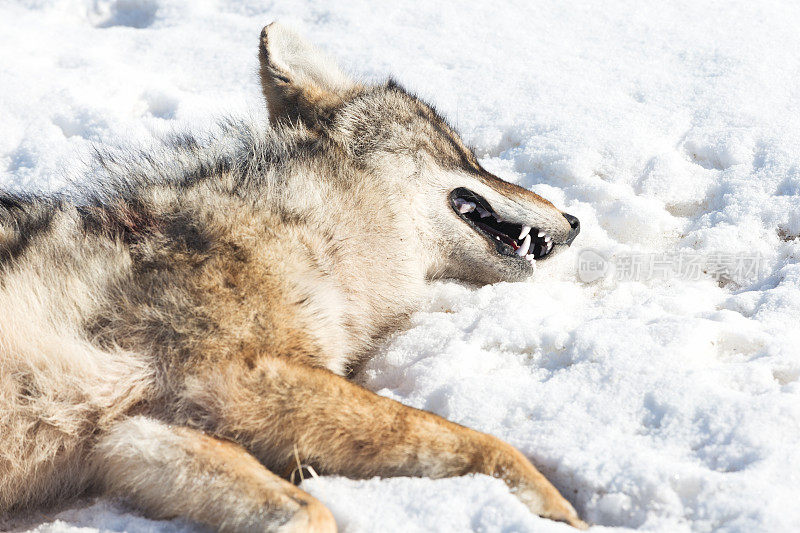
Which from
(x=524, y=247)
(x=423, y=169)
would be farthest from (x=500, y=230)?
(x=423, y=169)

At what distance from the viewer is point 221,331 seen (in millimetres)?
2277

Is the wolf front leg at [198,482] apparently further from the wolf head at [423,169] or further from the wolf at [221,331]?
the wolf head at [423,169]

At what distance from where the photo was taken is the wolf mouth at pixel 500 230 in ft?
11.1

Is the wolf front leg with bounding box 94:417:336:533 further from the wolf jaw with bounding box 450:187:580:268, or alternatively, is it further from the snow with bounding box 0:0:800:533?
the wolf jaw with bounding box 450:187:580:268

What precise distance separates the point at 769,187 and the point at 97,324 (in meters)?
3.41

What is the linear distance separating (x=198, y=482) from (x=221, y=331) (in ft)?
1.55

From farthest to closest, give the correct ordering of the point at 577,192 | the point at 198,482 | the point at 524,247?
the point at 577,192 → the point at 524,247 → the point at 198,482

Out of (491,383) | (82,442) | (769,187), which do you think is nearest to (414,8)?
(769,187)

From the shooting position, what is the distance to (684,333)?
2.66 m

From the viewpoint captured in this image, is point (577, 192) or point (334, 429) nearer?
point (334, 429)

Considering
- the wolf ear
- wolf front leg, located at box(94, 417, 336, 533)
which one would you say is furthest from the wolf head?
wolf front leg, located at box(94, 417, 336, 533)

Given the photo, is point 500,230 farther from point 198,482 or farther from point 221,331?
point 198,482

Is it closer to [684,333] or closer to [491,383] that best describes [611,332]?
[684,333]

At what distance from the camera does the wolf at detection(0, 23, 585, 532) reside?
7.01 feet
